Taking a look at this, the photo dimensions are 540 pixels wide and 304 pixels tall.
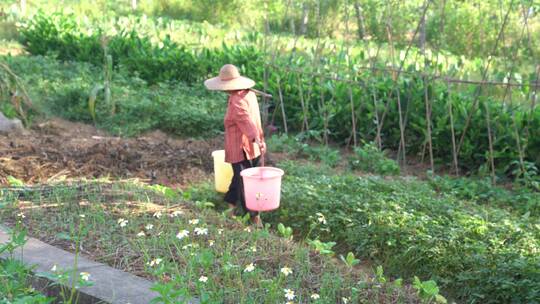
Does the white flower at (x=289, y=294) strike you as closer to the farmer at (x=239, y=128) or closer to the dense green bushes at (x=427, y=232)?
the dense green bushes at (x=427, y=232)

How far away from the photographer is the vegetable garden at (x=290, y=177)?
12.6 feet

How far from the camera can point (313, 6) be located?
17.2m

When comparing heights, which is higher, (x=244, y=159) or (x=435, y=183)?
(x=244, y=159)

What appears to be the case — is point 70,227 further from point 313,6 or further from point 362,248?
point 313,6

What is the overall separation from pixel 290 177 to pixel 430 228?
1.70 m

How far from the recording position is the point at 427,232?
4.74 meters

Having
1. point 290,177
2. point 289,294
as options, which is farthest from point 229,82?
point 289,294

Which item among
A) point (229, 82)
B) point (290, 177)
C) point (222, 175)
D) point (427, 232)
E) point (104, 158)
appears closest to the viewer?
point (427, 232)

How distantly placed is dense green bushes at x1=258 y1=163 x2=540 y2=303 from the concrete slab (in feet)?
3.93

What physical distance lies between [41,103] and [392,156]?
169 inches

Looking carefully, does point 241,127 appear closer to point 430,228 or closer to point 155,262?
point 430,228

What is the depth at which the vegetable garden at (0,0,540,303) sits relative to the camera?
3.83m

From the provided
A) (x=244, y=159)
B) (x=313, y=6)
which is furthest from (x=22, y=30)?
(x=244, y=159)

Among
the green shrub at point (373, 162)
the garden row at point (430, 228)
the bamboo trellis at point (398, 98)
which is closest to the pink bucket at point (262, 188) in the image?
the garden row at point (430, 228)
